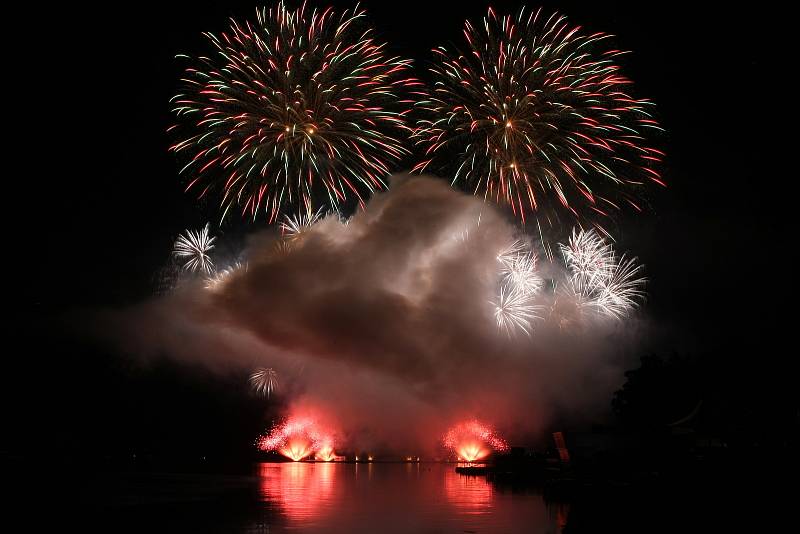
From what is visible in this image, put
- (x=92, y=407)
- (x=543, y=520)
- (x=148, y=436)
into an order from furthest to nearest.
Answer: (x=148, y=436) < (x=92, y=407) < (x=543, y=520)

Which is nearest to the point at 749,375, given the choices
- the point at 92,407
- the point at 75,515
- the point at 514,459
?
the point at 514,459

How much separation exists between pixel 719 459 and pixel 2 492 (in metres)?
25.7

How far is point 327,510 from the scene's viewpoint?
70.9 ft

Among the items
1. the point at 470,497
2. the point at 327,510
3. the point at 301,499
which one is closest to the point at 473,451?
the point at 470,497

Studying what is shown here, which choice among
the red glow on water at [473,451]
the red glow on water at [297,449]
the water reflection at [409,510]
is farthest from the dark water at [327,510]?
the red glow on water at [297,449]

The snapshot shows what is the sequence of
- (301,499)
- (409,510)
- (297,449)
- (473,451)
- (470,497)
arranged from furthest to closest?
(297,449) < (473,451) < (470,497) < (301,499) < (409,510)

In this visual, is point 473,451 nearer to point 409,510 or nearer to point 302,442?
point 302,442

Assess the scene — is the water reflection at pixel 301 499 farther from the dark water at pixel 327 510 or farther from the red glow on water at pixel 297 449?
the red glow on water at pixel 297 449

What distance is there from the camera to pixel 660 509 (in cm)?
1964

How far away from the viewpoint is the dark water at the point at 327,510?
17812 millimetres

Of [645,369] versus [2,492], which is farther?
[645,369]

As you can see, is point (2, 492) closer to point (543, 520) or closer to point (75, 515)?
point (75, 515)

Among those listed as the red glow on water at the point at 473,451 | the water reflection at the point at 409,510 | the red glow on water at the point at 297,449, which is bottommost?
the water reflection at the point at 409,510

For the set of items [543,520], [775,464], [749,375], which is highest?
[749,375]
